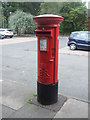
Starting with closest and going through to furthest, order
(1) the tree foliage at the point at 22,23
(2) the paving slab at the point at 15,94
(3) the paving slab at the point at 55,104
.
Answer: (3) the paving slab at the point at 55,104 → (2) the paving slab at the point at 15,94 → (1) the tree foliage at the point at 22,23

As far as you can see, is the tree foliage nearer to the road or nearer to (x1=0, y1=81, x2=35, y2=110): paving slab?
the road

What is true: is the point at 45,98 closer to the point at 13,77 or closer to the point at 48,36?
the point at 48,36

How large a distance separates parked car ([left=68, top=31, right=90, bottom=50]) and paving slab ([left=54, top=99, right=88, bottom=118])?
822 cm

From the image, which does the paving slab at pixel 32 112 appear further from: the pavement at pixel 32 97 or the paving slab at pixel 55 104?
the paving slab at pixel 55 104

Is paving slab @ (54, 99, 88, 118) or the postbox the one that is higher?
the postbox

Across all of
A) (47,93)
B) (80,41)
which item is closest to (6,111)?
(47,93)

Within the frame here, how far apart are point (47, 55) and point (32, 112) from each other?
1.19 meters

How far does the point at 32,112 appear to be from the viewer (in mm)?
2930

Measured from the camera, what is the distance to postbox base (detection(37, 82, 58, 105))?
10.2 ft

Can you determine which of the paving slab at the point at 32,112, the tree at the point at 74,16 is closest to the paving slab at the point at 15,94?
the paving slab at the point at 32,112

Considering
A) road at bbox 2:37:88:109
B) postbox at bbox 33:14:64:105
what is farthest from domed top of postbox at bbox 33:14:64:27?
road at bbox 2:37:88:109

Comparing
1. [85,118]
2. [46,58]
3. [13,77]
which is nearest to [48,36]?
[46,58]

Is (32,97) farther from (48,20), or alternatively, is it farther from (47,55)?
(48,20)

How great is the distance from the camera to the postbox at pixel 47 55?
9.39 ft
